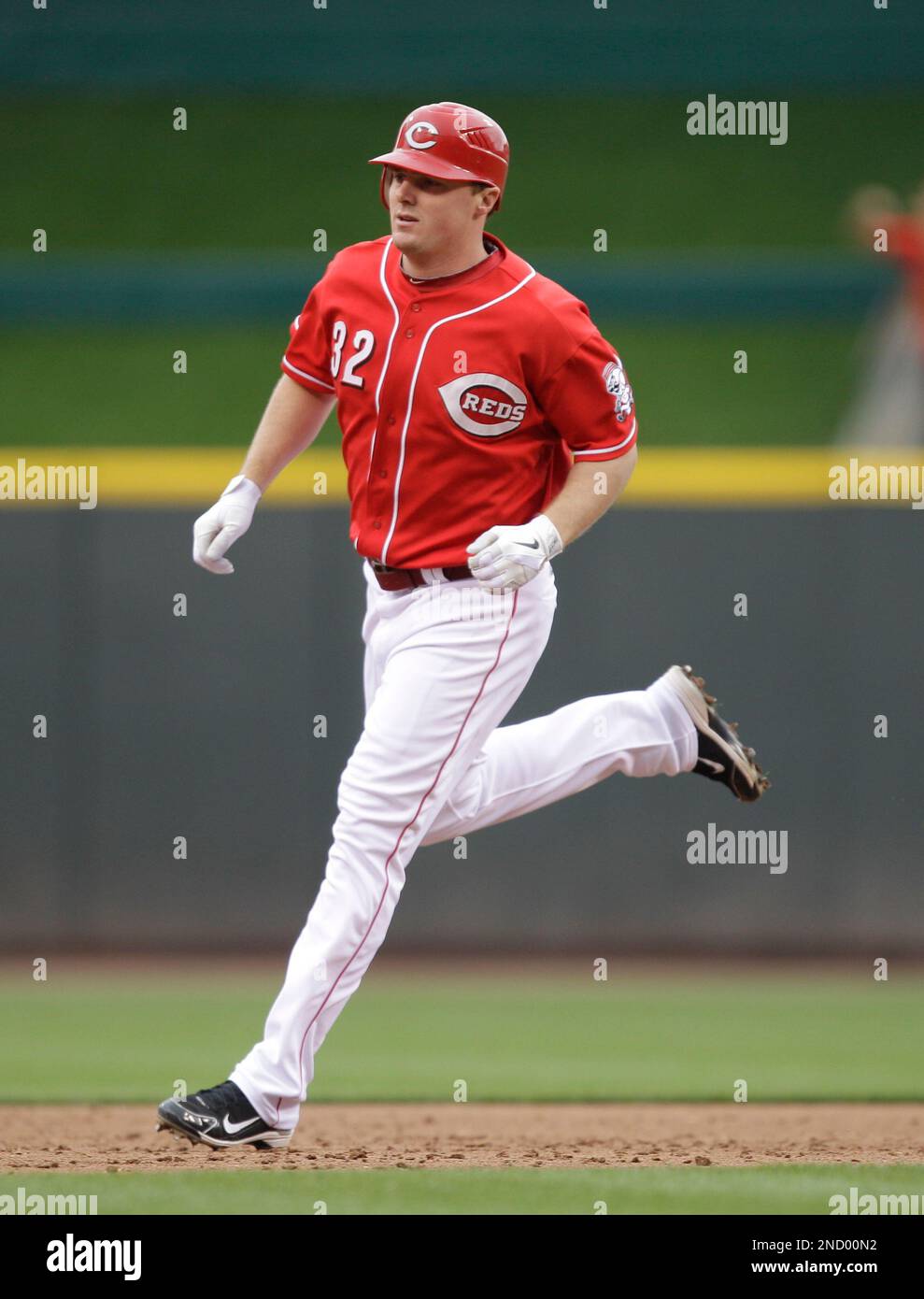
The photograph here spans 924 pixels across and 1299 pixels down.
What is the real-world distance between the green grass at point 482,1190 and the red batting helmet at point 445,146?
192 centimetres

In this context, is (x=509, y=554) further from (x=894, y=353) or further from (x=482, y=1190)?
(x=894, y=353)

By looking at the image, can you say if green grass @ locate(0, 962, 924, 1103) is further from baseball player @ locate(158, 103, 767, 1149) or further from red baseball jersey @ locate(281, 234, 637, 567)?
red baseball jersey @ locate(281, 234, 637, 567)

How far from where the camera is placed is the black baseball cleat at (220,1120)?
3.48m

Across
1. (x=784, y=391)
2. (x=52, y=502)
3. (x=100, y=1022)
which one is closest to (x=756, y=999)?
(x=100, y=1022)

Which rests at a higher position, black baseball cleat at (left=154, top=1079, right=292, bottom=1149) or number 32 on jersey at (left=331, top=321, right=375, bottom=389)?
number 32 on jersey at (left=331, top=321, right=375, bottom=389)

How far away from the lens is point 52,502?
7648 mm

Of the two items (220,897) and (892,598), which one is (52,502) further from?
(892,598)

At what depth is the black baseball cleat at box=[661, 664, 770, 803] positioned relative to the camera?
14.1ft

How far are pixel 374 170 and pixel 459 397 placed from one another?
12.2 meters

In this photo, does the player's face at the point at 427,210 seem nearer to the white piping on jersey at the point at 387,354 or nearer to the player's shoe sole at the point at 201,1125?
the white piping on jersey at the point at 387,354

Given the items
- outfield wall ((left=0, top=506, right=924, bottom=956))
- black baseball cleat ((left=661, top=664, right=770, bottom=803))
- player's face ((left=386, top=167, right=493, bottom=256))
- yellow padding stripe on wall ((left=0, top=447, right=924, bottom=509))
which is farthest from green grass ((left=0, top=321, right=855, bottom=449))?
player's face ((left=386, top=167, right=493, bottom=256))

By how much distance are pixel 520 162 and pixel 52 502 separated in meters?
9.02

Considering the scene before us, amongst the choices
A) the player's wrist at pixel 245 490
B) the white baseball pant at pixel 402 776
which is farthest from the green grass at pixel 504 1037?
the player's wrist at pixel 245 490

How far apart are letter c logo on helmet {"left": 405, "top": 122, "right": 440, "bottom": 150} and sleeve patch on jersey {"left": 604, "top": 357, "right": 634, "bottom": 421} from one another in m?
0.55
